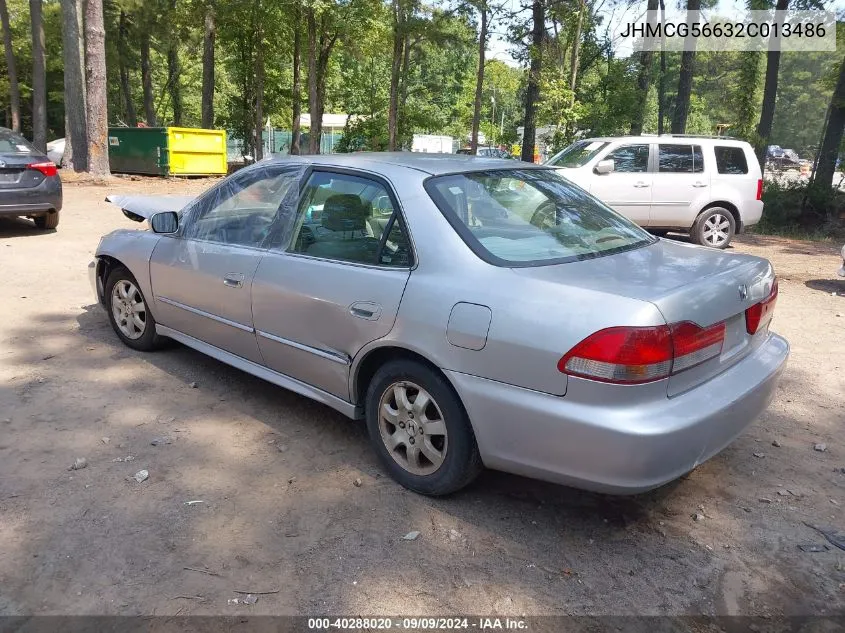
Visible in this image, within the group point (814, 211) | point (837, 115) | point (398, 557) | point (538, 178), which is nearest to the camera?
point (398, 557)

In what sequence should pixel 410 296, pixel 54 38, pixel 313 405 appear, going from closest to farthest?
1. pixel 410 296
2. pixel 313 405
3. pixel 54 38

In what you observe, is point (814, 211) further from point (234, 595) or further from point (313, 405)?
point (234, 595)

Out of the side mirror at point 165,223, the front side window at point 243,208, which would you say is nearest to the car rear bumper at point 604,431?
the front side window at point 243,208

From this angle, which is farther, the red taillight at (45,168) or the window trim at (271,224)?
the red taillight at (45,168)

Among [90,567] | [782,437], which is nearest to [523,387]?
[90,567]

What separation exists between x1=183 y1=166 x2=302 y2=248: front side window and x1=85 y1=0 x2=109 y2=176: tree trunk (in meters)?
13.9

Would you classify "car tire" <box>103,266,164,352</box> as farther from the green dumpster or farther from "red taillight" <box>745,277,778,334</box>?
the green dumpster

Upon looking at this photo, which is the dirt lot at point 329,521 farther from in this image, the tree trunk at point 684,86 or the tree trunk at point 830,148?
the tree trunk at point 684,86

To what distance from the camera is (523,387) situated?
273 centimetres

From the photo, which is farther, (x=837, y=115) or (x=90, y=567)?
(x=837, y=115)

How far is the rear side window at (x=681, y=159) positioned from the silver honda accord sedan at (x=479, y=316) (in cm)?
759

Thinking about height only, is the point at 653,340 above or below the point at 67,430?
above

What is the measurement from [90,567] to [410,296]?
173cm

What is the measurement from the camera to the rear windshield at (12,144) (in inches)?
363
